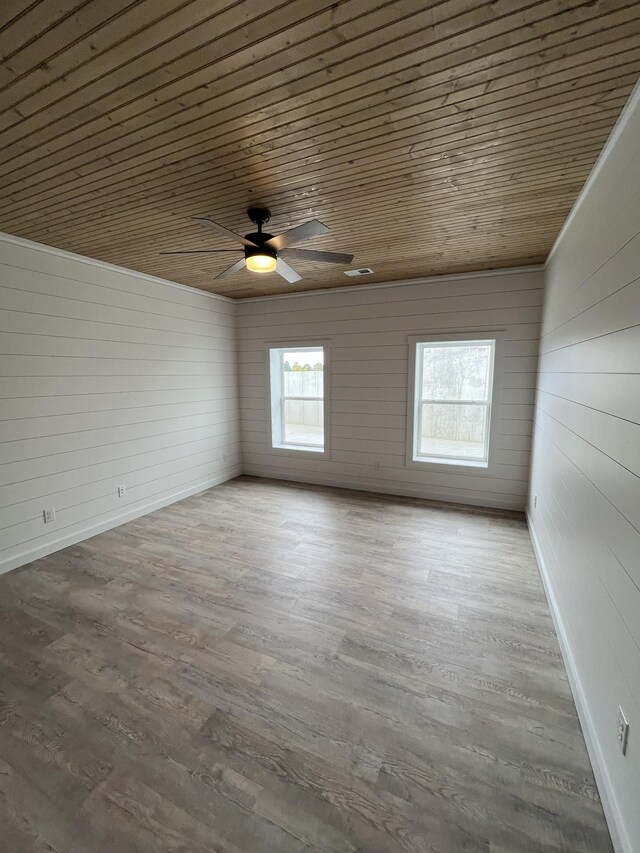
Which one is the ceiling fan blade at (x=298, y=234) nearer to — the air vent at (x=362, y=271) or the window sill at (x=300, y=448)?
the air vent at (x=362, y=271)

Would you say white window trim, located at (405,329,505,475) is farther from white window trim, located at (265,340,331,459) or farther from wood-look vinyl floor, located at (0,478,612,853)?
wood-look vinyl floor, located at (0,478,612,853)

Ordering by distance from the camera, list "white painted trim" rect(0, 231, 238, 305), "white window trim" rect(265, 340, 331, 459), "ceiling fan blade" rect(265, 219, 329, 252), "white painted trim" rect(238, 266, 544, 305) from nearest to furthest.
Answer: "ceiling fan blade" rect(265, 219, 329, 252), "white painted trim" rect(0, 231, 238, 305), "white painted trim" rect(238, 266, 544, 305), "white window trim" rect(265, 340, 331, 459)

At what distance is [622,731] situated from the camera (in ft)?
4.08

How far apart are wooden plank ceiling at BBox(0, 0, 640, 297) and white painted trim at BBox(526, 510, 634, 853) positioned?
8.57 ft

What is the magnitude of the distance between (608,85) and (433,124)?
65 cm

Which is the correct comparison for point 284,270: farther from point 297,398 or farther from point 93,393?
point 297,398

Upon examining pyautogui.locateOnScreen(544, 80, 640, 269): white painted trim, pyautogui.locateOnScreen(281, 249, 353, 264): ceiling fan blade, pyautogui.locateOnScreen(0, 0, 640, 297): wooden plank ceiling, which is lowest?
pyautogui.locateOnScreen(281, 249, 353, 264): ceiling fan blade

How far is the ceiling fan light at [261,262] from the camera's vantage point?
2.34 m

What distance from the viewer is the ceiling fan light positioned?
2.34 metres

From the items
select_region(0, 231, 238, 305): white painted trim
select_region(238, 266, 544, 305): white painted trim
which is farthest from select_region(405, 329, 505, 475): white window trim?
select_region(0, 231, 238, 305): white painted trim

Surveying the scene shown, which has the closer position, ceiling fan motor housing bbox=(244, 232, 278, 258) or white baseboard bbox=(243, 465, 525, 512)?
ceiling fan motor housing bbox=(244, 232, 278, 258)

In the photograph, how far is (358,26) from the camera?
1167mm

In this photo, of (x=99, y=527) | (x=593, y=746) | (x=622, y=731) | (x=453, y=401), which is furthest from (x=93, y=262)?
(x=593, y=746)

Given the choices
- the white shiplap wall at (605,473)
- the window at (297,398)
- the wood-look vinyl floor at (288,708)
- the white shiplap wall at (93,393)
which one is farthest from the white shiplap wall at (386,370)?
the white shiplap wall at (605,473)
